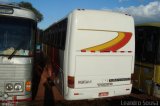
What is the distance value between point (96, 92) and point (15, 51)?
3.18 meters

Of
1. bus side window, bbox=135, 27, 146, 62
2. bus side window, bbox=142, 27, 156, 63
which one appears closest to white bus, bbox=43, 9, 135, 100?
bus side window, bbox=142, 27, 156, 63

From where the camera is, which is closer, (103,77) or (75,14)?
(75,14)

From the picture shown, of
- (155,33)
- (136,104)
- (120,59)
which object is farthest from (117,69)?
(155,33)

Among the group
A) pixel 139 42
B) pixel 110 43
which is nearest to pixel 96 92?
pixel 110 43

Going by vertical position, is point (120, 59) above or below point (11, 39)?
below

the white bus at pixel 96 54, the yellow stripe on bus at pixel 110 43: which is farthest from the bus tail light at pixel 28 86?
the yellow stripe on bus at pixel 110 43

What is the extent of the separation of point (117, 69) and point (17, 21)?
385 cm

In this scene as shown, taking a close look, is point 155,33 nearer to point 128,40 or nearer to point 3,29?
point 128,40

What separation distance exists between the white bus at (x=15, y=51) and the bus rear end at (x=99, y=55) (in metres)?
1.42

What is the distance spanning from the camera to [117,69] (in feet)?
29.1

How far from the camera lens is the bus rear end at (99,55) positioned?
803 centimetres

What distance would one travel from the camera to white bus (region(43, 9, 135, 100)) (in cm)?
803

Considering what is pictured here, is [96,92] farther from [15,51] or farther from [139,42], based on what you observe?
[139,42]

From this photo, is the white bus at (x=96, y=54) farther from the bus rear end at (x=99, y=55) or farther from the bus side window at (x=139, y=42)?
the bus side window at (x=139, y=42)
